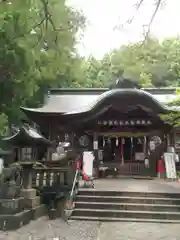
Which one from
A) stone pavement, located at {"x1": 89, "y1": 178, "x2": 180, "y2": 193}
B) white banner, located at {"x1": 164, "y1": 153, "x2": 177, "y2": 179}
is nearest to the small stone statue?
stone pavement, located at {"x1": 89, "y1": 178, "x2": 180, "y2": 193}

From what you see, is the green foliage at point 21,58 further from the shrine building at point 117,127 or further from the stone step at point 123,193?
the stone step at point 123,193

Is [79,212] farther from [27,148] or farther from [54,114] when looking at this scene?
[54,114]

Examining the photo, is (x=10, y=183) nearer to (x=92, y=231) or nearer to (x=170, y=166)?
(x=92, y=231)

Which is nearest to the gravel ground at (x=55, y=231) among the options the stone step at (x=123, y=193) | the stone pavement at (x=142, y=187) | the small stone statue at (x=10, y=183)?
the small stone statue at (x=10, y=183)

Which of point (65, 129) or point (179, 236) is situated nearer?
point (179, 236)

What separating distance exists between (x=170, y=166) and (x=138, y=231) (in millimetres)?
6798

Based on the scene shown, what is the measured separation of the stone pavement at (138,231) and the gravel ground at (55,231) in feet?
0.94

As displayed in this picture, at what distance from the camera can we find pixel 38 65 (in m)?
17.1

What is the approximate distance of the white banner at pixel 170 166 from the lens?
13673mm

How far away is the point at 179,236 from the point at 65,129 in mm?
9716

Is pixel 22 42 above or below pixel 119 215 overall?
above

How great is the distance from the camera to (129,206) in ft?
31.1

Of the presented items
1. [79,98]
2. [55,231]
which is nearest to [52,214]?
[55,231]

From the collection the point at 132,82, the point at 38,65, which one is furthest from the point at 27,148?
the point at 38,65
